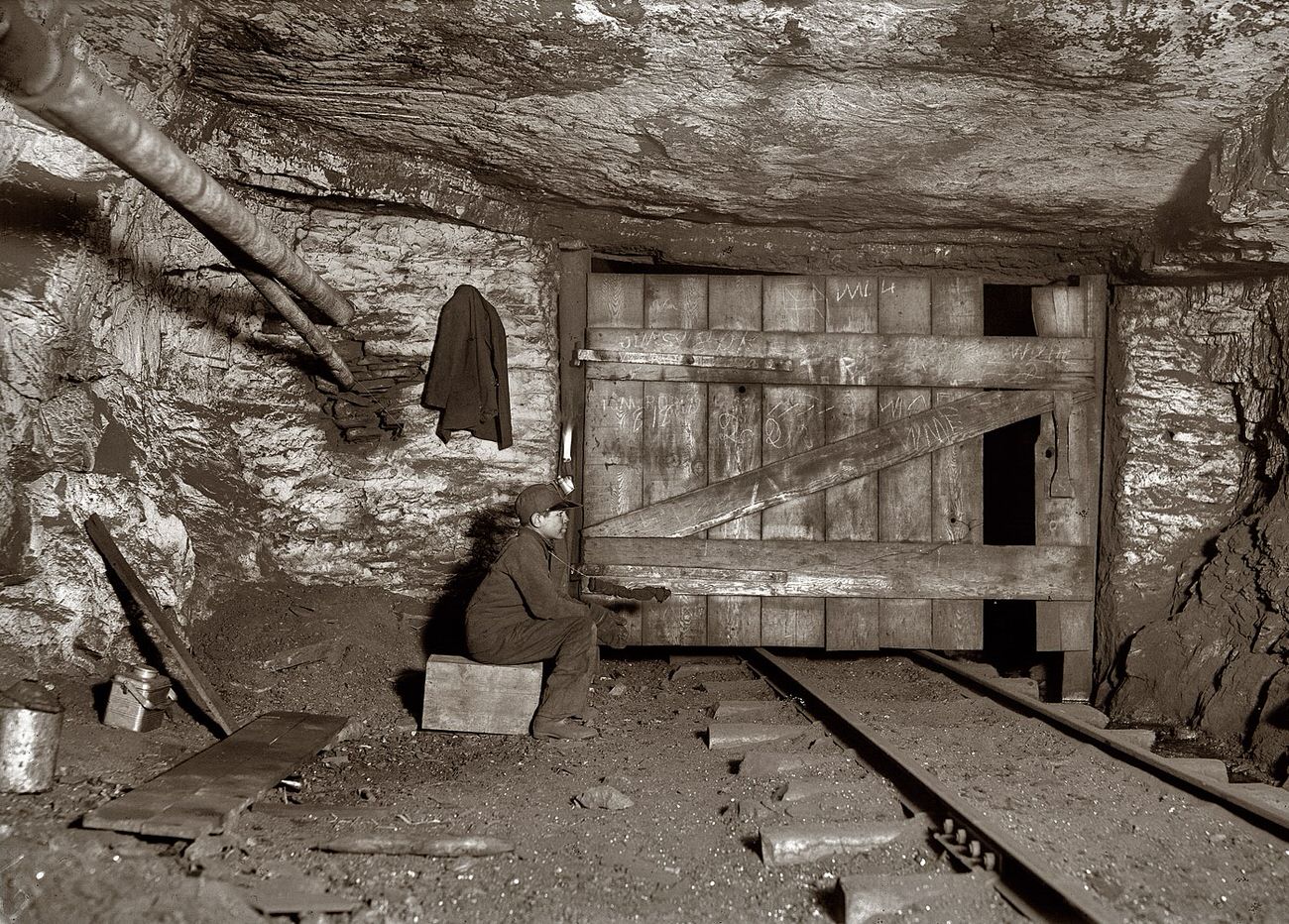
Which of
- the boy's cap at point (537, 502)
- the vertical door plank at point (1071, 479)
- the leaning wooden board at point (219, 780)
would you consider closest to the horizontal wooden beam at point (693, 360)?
the boy's cap at point (537, 502)

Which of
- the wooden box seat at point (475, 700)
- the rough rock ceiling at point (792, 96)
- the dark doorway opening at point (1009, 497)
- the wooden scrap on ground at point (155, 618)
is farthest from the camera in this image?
the dark doorway opening at point (1009, 497)

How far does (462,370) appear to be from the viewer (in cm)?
463

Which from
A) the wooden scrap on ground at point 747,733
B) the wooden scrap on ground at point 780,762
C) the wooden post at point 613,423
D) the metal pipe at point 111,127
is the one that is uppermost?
the metal pipe at point 111,127

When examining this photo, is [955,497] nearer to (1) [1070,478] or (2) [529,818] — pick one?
(1) [1070,478]

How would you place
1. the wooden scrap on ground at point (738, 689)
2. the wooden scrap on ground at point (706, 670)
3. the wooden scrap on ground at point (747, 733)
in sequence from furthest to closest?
the wooden scrap on ground at point (706, 670)
the wooden scrap on ground at point (738, 689)
the wooden scrap on ground at point (747, 733)

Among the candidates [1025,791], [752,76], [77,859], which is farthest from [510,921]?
[752,76]

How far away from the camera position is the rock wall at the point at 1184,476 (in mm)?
4527

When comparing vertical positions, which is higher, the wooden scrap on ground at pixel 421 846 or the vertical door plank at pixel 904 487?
the vertical door plank at pixel 904 487

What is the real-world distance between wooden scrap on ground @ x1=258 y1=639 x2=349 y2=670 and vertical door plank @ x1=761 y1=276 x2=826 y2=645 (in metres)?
2.24

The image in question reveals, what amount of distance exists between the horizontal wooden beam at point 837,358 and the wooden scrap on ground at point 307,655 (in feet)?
6.40

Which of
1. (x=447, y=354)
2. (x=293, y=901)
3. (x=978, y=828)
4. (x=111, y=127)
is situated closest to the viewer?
(x=293, y=901)

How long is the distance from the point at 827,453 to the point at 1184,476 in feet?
6.38

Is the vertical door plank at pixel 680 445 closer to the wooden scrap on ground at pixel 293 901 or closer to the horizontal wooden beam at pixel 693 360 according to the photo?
the horizontal wooden beam at pixel 693 360

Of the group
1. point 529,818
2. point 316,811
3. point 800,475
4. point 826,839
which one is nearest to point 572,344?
point 800,475
